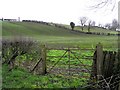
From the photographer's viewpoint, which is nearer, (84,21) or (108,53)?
(108,53)

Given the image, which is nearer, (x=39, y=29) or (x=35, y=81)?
(x=35, y=81)

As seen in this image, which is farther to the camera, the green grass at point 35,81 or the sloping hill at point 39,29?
the sloping hill at point 39,29

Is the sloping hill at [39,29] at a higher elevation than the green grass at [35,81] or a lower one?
higher

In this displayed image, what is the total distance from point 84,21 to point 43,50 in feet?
404

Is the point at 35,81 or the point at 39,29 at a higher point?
the point at 39,29

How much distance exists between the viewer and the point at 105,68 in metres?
8.29

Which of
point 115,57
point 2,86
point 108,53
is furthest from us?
point 2,86

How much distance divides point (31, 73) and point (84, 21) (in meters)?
124

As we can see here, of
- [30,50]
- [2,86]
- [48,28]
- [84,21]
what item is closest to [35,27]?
[48,28]

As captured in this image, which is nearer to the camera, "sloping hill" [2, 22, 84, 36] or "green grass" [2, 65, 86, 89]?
"green grass" [2, 65, 86, 89]

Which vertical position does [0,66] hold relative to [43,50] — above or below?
below

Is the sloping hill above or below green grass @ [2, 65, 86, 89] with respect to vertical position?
above

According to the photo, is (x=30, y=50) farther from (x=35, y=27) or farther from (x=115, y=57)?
(x=35, y=27)

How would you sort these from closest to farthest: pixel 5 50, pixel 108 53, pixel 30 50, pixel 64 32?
pixel 108 53
pixel 5 50
pixel 30 50
pixel 64 32
